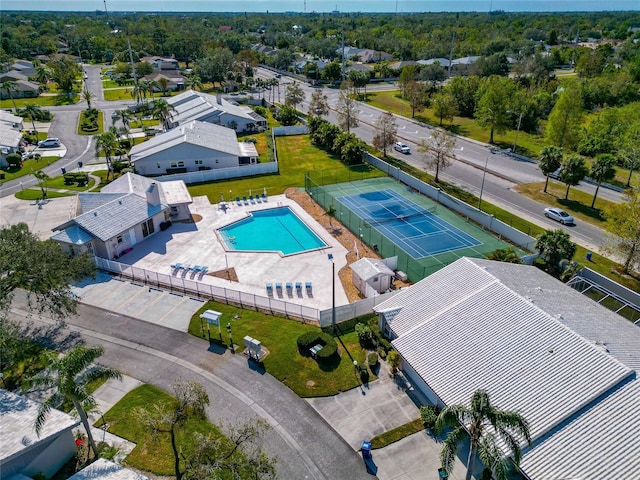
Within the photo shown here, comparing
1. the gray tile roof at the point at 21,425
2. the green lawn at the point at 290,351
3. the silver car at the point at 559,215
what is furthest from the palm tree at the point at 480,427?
the silver car at the point at 559,215

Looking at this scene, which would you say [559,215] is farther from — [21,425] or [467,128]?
[21,425]

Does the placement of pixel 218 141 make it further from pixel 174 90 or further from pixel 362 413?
pixel 174 90

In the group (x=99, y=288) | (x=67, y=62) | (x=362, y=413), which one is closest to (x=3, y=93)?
(x=67, y=62)

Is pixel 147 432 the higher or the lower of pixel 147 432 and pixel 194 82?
the lower

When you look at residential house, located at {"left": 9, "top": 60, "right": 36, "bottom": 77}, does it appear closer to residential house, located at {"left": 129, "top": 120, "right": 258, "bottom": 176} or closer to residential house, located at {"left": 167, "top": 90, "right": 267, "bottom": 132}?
residential house, located at {"left": 167, "top": 90, "right": 267, "bottom": 132}

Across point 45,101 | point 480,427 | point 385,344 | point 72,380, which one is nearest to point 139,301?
point 72,380

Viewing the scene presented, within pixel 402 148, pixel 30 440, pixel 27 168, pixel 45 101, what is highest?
pixel 30 440

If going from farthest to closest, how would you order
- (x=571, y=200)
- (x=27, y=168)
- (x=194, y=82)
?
(x=194, y=82), (x=27, y=168), (x=571, y=200)
